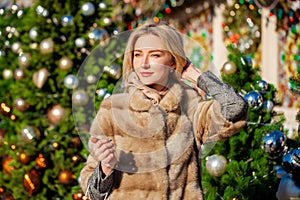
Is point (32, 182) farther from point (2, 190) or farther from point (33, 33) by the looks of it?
point (33, 33)

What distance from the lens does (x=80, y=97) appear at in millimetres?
2711

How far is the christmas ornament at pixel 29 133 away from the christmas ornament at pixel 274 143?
87.3 inches

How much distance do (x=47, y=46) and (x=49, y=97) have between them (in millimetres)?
460

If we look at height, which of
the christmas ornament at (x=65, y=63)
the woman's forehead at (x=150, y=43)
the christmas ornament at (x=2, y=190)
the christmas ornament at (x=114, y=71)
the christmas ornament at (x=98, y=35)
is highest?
the christmas ornament at (x=98, y=35)

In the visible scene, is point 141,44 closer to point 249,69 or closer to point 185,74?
point 185,74

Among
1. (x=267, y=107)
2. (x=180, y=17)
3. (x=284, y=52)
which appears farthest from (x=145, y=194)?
(x=180, y=17)

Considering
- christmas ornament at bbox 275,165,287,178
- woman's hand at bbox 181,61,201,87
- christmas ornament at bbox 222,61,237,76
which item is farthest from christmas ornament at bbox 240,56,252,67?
woman's hand at bbox 181,61,201,87

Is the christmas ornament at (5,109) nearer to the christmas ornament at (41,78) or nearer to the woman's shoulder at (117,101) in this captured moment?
the christmas ornament at (41,78)

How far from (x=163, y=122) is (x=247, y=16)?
15.9 ft

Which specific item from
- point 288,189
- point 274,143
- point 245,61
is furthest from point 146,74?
point 245,61

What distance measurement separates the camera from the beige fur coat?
223 centimetres

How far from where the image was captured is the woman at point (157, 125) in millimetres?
2219

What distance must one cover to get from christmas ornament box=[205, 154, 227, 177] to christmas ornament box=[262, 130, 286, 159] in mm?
342

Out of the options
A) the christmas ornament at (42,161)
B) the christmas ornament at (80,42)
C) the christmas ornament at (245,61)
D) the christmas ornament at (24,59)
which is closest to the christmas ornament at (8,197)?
the christmas ornament at (42,161)
